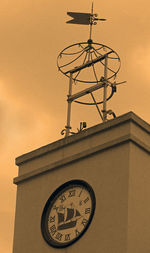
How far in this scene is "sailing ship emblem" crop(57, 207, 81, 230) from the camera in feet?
69.3

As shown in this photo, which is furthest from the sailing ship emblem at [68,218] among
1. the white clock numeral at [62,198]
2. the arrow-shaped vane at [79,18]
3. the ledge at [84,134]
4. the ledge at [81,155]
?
the arrow-shaped vane at [79,18]

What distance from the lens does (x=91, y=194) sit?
21.0 m

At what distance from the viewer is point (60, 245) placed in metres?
21.0

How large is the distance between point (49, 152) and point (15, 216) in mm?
1754

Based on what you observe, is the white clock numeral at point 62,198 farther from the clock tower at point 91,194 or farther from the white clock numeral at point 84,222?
the white clock numeral at point 84,222

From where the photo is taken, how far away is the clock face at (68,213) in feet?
68.7

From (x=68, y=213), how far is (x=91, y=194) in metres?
0.73

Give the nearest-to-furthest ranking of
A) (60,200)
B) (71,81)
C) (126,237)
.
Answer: (126,237)
(60,200)
(71,81)

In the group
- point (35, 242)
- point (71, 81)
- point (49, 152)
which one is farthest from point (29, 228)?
point (71, 81)

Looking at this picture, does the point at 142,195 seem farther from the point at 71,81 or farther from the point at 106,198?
the point at 71,81

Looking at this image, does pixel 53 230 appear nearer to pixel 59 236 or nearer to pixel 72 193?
pixel 59 236

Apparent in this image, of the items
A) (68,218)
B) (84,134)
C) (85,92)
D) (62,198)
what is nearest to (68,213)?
(68,218)

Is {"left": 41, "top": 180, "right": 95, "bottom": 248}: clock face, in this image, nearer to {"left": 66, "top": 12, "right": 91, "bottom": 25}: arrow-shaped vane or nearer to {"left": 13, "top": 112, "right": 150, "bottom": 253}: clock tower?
{"left": 13, "top": 112, "right": 150, "bottom": 253}: clock tower

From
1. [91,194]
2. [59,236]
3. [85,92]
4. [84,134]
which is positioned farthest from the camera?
[85,92]
